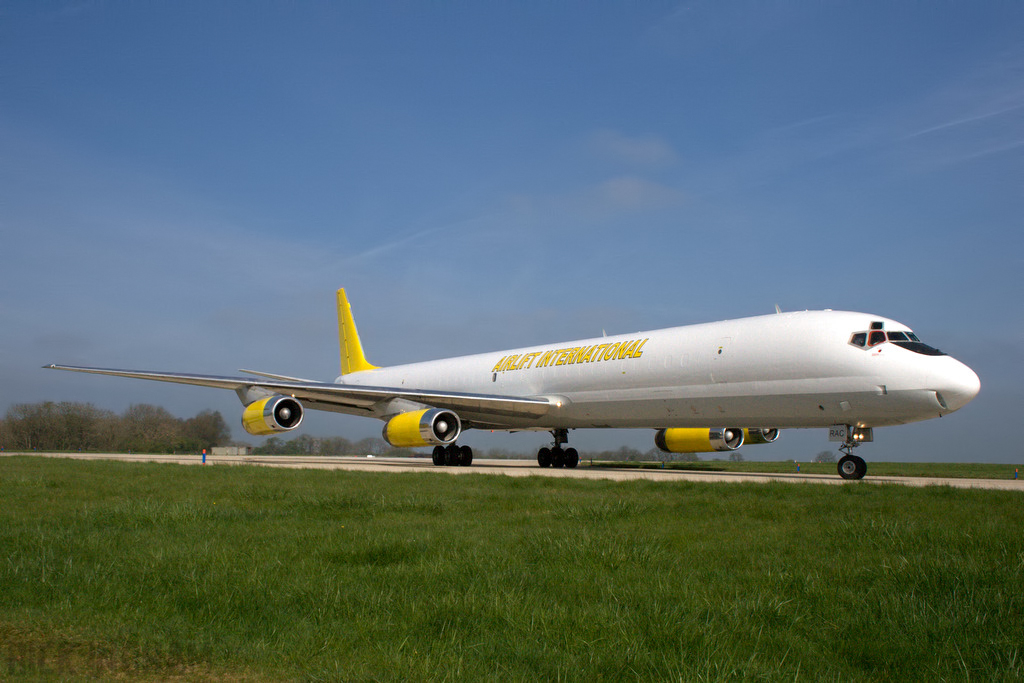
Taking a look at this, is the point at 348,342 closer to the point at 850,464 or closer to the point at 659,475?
the point at 659,475

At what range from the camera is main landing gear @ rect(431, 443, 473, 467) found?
25672 millimetres

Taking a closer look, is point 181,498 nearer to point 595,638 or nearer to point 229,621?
point 229,621

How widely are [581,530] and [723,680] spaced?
139 inches

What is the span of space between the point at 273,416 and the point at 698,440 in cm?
1507

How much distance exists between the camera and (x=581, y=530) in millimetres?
6812

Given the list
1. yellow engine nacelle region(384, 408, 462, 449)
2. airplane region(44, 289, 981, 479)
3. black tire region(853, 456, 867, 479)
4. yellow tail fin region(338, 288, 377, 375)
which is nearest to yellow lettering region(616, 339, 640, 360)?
airplane region(44, 289, 981, 479)

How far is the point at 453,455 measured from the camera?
25.7 m

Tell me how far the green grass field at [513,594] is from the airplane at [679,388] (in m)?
8.24

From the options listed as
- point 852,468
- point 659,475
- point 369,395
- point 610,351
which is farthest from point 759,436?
point 369,395

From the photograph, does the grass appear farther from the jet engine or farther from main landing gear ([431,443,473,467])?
main landing gear ([431,443,473,467])

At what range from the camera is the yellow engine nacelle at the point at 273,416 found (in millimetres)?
23766

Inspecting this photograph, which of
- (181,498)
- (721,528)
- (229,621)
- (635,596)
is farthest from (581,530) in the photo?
(181,498)

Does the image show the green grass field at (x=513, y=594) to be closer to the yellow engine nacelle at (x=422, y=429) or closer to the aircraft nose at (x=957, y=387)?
the aircraft nose at (x=957, y=387)

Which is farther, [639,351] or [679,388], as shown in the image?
[639,351]
